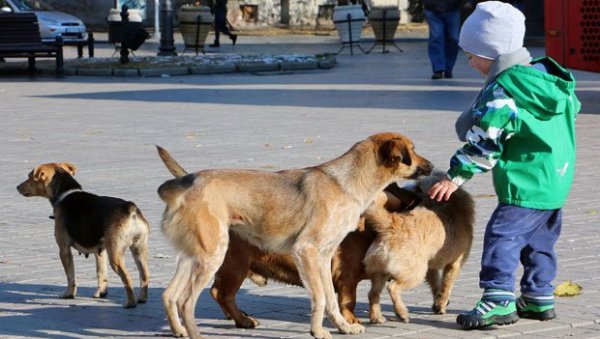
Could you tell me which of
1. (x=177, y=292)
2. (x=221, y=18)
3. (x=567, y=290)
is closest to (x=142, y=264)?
(x=177, y=292)

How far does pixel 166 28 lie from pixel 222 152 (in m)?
16.3

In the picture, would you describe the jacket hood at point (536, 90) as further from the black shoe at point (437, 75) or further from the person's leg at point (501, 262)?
the black shoe at point (437, 75)

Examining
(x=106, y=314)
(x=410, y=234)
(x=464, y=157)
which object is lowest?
(x=106, y=314)

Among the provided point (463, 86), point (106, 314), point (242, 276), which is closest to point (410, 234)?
point (242, 276)

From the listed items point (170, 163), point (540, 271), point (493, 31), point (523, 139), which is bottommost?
point (540, 271)

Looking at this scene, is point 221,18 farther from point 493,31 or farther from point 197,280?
point 197,280

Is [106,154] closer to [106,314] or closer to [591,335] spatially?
[106,314]

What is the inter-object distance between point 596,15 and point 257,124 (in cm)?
512

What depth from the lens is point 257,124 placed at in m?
15.4

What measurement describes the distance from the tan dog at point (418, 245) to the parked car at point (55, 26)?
2457cm

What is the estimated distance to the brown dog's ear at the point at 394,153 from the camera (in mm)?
5773

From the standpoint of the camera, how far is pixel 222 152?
12.7m

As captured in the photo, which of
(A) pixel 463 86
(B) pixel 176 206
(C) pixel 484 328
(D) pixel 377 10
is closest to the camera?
(B) pixel 176 206

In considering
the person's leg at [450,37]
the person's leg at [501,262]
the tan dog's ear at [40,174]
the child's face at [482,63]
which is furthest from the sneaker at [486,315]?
the person's leg at [450,37]
